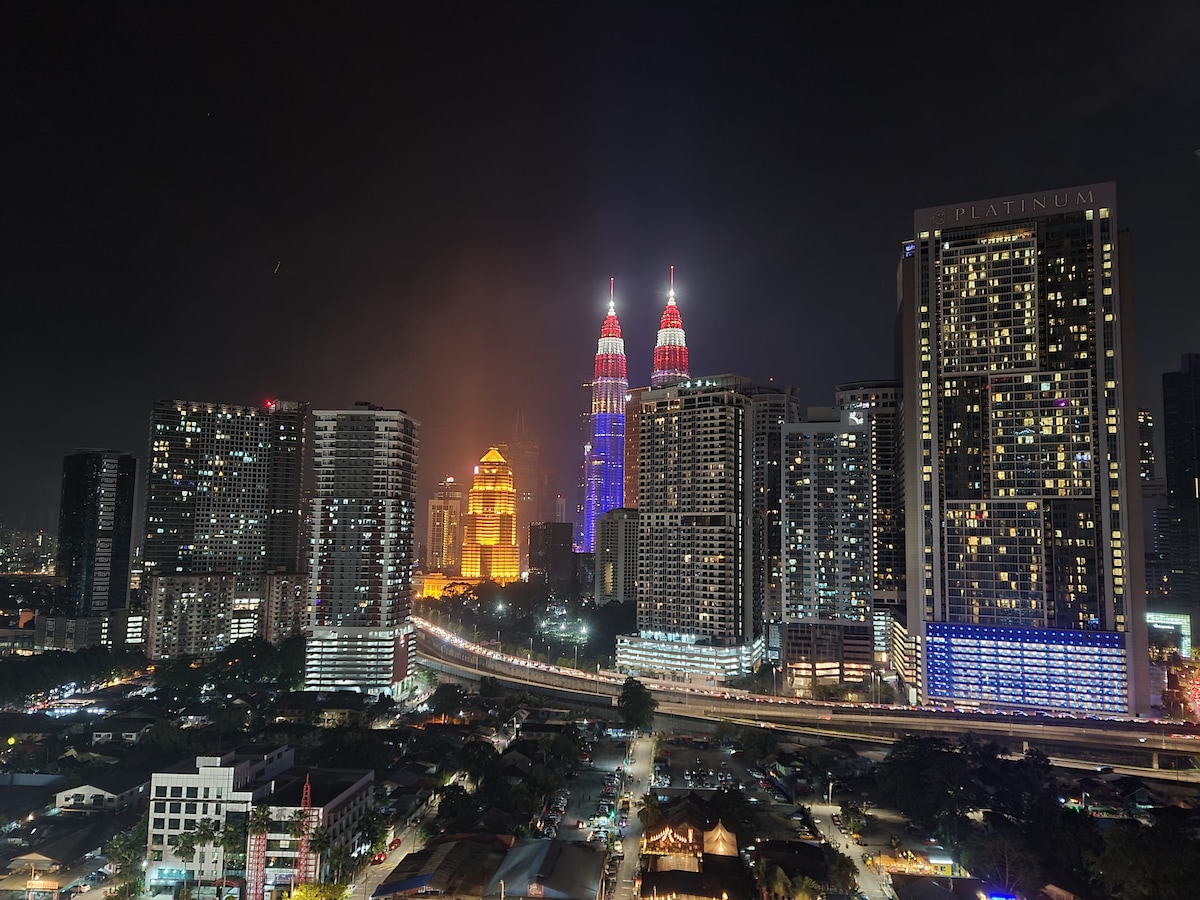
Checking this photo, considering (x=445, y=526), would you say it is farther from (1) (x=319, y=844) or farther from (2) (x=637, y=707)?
(1) (x=319, y=844)

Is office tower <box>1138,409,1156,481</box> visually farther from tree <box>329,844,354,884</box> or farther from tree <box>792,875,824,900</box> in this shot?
tree <box>329,844,354,884</box>

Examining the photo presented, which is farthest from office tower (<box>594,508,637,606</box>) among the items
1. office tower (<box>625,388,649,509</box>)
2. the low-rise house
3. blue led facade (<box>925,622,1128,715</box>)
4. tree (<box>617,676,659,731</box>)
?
the low-rise house

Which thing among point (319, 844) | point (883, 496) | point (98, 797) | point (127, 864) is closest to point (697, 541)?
Answer: point (883, 496)

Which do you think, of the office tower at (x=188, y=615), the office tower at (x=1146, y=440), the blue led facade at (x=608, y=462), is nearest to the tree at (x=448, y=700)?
the office tower at (x=188, y=615)

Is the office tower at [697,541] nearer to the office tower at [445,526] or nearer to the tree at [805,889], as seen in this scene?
the tree at [805,889]

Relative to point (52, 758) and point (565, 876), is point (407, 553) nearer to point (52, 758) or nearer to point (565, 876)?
point (52, 758)

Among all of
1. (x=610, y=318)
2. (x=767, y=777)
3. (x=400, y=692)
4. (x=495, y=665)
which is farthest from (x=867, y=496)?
(x=610, y=318)
